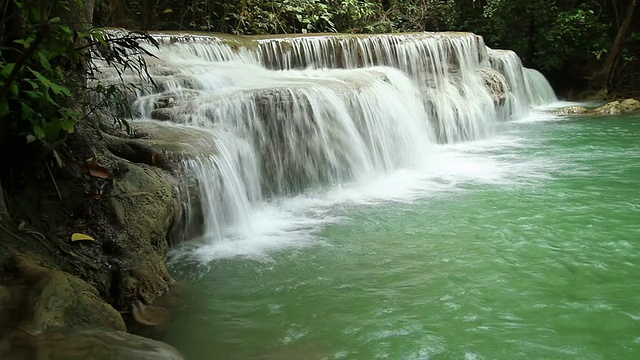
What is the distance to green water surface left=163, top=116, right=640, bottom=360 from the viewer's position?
325 centimetres

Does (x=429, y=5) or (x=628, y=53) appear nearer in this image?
(x=628, y=53)

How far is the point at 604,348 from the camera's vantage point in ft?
10.4

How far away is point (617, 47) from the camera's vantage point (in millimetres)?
14844

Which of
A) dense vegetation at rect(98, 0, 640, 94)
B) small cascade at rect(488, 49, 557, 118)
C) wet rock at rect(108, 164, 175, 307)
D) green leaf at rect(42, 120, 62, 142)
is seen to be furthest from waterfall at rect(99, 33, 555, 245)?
dense vegetation at rect(98, 0, 640, 94)

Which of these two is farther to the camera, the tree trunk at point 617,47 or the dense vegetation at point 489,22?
the tree trunk at point 617,47

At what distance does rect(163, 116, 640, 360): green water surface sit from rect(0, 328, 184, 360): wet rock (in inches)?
24.9

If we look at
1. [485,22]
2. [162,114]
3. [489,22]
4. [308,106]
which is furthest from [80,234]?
[485,22]

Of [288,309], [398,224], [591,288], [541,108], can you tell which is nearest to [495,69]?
[541,108]

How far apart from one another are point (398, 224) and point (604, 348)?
256 centimetres

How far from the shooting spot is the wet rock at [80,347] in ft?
8.07

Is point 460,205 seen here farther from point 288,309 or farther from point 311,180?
point 288,309

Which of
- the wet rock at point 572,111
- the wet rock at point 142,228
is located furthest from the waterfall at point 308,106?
the wet rock at point 572,111

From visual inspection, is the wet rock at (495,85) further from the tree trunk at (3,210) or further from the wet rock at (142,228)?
the tree trunk at (3,210)

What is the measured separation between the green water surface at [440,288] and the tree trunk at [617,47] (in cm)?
1019
